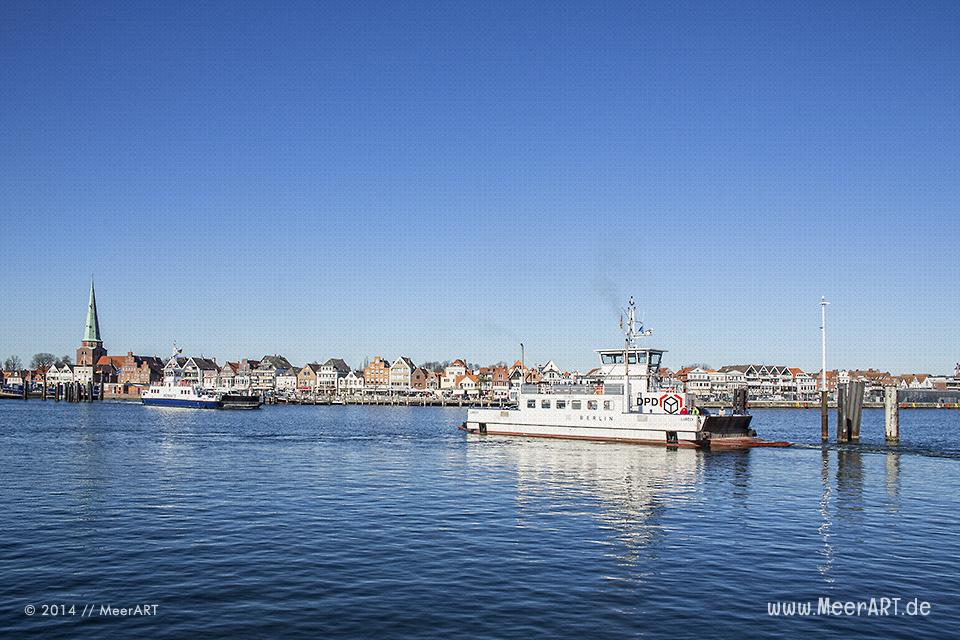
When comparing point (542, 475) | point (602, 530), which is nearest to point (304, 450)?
point (542, 475)

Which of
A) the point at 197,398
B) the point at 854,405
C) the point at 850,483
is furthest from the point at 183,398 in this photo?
the point at 850,483

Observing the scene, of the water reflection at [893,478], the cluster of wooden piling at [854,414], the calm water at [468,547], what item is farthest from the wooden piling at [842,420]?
the calm water at [468,547]

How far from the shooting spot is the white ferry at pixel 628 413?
5916 cm

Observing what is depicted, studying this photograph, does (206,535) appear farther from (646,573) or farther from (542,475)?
(542,475)

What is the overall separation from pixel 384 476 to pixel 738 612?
26.1m

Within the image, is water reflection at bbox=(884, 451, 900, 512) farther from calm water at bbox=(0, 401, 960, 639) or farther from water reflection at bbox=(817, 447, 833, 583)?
water reflection at bbox=(817, 447, 833, 583)

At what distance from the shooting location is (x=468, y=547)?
23656 mm

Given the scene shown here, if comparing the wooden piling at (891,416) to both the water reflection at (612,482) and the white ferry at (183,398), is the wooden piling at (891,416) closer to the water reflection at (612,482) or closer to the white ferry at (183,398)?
the water reflection at (612,482)

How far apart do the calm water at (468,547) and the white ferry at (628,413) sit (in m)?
12.1

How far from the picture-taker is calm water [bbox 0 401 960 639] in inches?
661

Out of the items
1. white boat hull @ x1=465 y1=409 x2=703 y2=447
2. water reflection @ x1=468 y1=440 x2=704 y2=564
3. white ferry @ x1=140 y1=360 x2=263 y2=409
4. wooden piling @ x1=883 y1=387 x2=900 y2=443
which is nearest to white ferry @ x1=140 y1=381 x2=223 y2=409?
white ferry @ x1=140 y1=360 x2=263 y2=409

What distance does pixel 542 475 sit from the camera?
4212 cm

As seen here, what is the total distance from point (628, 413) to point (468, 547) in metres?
40.6

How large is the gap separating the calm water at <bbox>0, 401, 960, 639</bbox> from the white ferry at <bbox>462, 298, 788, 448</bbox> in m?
12.1
